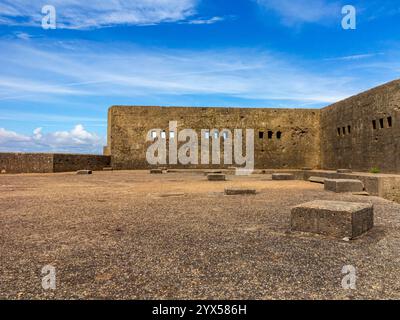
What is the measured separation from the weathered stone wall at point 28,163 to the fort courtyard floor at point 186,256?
13.0m

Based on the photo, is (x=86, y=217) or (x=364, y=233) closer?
(x=364, y=233)

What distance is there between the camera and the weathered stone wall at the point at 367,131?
43.7ft

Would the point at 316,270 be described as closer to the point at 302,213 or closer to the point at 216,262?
the point at 216,262

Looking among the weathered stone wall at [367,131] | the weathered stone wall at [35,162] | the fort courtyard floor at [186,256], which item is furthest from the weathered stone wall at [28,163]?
the weathered stone wall at [367,131]

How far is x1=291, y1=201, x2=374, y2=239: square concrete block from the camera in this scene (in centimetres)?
396

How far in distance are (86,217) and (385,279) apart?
4.21 metres

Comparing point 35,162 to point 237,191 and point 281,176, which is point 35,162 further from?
point 237,191

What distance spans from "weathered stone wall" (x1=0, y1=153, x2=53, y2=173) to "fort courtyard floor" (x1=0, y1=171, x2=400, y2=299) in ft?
42.8

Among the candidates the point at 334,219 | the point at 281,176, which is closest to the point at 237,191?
the point at 334,219

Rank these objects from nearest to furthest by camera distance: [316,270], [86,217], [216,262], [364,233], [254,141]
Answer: [316,270] → [216,262] → [364,233] → [86,217] → [254,141]

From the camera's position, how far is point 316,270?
9.39 ft

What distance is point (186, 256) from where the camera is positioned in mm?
3236
